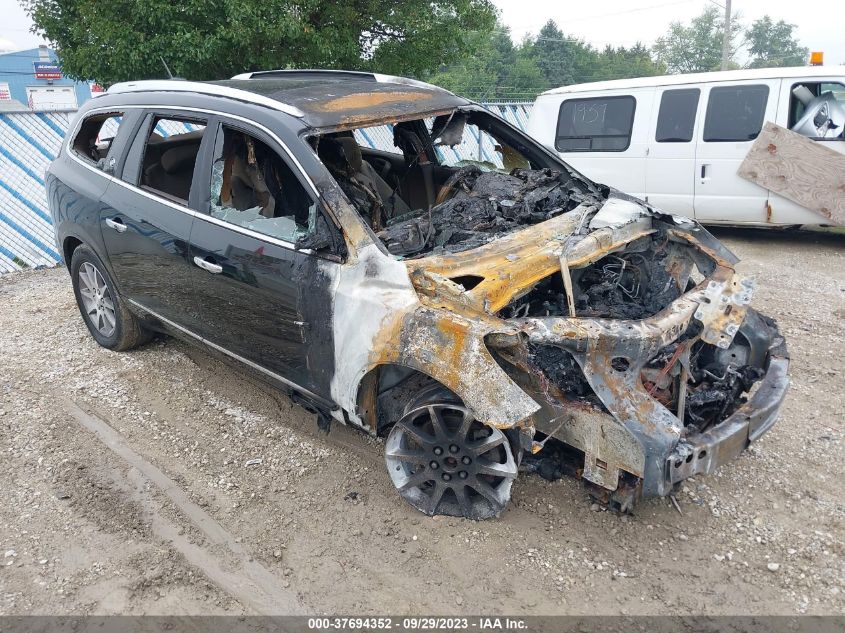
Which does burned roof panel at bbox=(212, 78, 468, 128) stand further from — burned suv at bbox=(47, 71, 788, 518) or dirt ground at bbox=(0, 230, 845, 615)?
dirt ground at bbox=(0, 230, 845, 615)

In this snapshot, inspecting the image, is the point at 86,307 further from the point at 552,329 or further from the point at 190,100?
the point at 552,329

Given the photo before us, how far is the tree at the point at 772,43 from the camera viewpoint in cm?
5522

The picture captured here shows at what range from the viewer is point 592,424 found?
279cm

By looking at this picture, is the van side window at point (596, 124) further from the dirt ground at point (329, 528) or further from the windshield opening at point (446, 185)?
the dirt ground at point (329, 528)

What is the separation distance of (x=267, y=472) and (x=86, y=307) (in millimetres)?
2501

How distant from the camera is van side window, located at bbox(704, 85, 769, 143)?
7.48 m

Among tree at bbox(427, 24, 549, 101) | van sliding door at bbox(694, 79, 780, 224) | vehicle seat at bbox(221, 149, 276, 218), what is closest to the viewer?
vehicle seat at bbox(221, 149, 276, 218)

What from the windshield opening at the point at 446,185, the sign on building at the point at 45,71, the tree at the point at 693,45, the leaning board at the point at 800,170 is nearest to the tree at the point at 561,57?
the tree at the point at 693,45

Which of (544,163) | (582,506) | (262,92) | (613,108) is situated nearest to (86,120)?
(262,92)

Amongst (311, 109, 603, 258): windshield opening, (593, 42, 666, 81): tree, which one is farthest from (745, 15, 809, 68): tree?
(311, 109, 603, 258): windshield opening

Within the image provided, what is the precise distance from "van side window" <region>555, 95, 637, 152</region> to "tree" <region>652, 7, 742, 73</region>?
4843cm

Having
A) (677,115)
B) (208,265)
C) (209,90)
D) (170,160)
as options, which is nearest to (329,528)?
(208,265)

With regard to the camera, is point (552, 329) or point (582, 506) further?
point (582, 506)

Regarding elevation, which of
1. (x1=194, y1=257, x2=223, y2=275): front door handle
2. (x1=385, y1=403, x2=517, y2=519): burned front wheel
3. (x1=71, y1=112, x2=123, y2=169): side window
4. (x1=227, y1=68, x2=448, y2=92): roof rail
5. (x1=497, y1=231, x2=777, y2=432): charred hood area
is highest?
(x1=227, y1=68, x2=448, y2=92): roof rail
